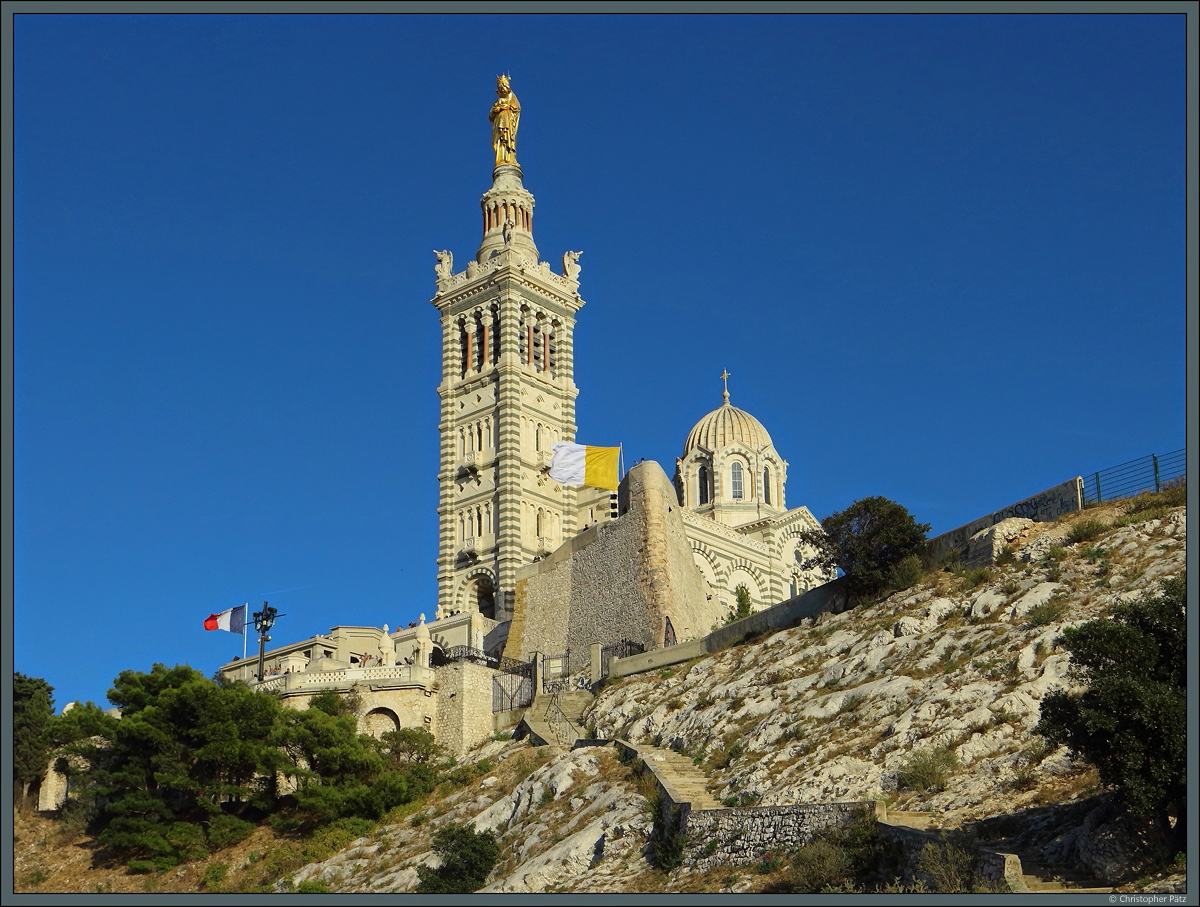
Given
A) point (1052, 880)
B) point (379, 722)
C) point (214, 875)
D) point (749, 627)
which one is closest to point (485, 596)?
point (379, 722)

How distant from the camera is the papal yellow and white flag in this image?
6091cm

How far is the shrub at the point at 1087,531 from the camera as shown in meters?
36.1

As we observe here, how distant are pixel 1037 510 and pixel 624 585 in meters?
17.3

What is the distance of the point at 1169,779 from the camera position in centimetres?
2138

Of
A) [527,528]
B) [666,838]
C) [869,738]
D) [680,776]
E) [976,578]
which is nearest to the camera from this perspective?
[666,838]

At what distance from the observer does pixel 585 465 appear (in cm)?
6128

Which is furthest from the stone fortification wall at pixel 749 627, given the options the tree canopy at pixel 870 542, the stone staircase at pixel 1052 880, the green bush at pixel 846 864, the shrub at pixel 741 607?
the stone staircase at pixel 1052 880

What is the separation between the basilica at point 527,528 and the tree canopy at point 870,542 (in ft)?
31.8

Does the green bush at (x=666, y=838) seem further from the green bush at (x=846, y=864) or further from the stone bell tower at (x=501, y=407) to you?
the stone bell tower at (x=501, y=407)

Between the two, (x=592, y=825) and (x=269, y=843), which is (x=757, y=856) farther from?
(x=269, y=843)

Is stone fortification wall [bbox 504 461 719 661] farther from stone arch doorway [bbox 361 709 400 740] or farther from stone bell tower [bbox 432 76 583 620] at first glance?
stone arch doorway [bbox 361 709 400 740]

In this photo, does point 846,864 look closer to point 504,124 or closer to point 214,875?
point 214,875

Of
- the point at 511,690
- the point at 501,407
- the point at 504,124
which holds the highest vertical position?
the point at 504,124

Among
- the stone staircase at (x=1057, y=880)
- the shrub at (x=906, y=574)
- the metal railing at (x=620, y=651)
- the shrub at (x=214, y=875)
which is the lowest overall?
the shrub at (x=214, y=875)
